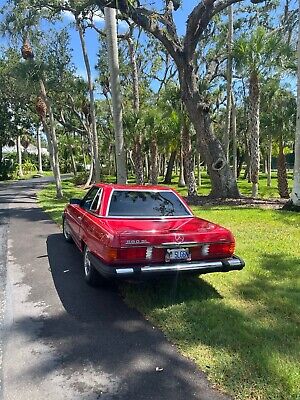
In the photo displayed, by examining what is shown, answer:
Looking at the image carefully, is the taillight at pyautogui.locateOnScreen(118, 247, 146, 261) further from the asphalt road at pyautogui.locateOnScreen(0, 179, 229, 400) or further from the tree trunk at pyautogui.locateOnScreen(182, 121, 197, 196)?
the tree trunk at pyautogui.locateOnScreen(182, 121, 197, 196)

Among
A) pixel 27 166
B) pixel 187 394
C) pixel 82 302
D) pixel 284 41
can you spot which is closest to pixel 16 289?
pixel 82 302

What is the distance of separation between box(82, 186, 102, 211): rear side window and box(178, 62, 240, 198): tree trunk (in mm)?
8735

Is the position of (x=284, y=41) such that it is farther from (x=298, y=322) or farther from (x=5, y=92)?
(x=5, y=92)

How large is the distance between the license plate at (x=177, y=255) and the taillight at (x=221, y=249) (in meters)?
0.33

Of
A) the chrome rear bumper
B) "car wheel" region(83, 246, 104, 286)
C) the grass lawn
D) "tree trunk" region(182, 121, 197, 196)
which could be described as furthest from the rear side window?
"tree trunk" region(182, 121, 197, 196)

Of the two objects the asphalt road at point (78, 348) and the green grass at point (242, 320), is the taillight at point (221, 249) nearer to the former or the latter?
the green grass at point (242, 320)

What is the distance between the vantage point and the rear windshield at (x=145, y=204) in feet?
17.7

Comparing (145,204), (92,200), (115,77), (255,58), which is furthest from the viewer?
(255,58)

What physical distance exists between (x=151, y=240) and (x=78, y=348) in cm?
144

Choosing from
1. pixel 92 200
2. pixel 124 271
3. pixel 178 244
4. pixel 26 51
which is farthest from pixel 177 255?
pixel 26 51

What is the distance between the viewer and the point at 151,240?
4309 mm

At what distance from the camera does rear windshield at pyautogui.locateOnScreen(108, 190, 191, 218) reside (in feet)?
17.7

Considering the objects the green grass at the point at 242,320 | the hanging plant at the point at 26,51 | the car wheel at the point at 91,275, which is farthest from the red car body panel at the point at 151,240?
the hanging plant at the point at 26,51

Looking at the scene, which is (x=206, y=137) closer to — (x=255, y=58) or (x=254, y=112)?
(x=254, y=112)
